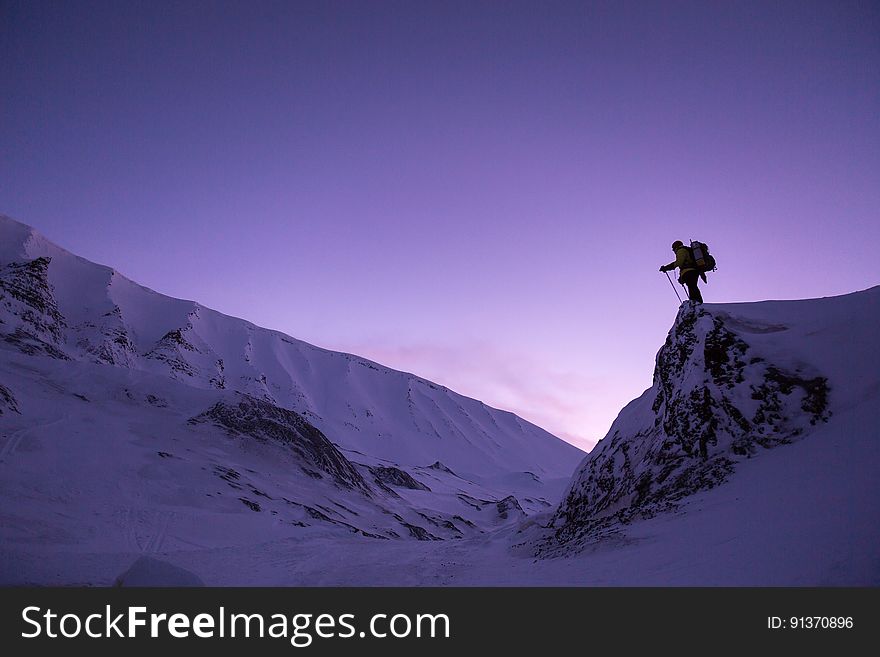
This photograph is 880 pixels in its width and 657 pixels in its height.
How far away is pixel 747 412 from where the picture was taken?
11297mm

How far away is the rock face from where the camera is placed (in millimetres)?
10711

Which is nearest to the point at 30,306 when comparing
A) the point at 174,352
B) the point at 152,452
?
the point at 174,352

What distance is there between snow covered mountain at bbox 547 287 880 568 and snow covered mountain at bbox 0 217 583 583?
20.5 feet

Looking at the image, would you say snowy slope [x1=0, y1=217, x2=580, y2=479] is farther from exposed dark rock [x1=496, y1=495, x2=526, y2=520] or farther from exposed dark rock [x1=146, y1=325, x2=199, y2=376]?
exposed dark rock [x1=496, y1=495, x2=526, y2=520]

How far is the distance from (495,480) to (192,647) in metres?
104

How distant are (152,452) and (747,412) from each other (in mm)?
33858

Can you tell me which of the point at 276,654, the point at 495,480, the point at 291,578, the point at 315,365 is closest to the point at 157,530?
the point at 291,578

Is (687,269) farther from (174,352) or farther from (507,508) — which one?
(174,352)

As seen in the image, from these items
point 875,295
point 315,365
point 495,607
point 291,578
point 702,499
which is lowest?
point 291,578

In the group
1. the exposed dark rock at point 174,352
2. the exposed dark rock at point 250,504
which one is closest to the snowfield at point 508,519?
the exposed dark rock at point 250,504

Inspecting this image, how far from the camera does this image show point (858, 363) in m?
10.2

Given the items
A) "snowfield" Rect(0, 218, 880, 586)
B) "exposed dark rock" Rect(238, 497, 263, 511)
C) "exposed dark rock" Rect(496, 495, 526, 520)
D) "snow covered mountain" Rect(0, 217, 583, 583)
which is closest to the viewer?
"snowfield" Rect(0, 218, 880, 586)

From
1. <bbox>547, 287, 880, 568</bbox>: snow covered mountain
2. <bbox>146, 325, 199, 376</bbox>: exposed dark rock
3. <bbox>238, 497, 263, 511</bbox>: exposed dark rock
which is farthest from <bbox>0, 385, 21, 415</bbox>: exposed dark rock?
<bbox>146, 325, 199, 376</bbox>: exposed dark rock

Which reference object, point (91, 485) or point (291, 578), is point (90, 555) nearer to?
point (291, 578)
